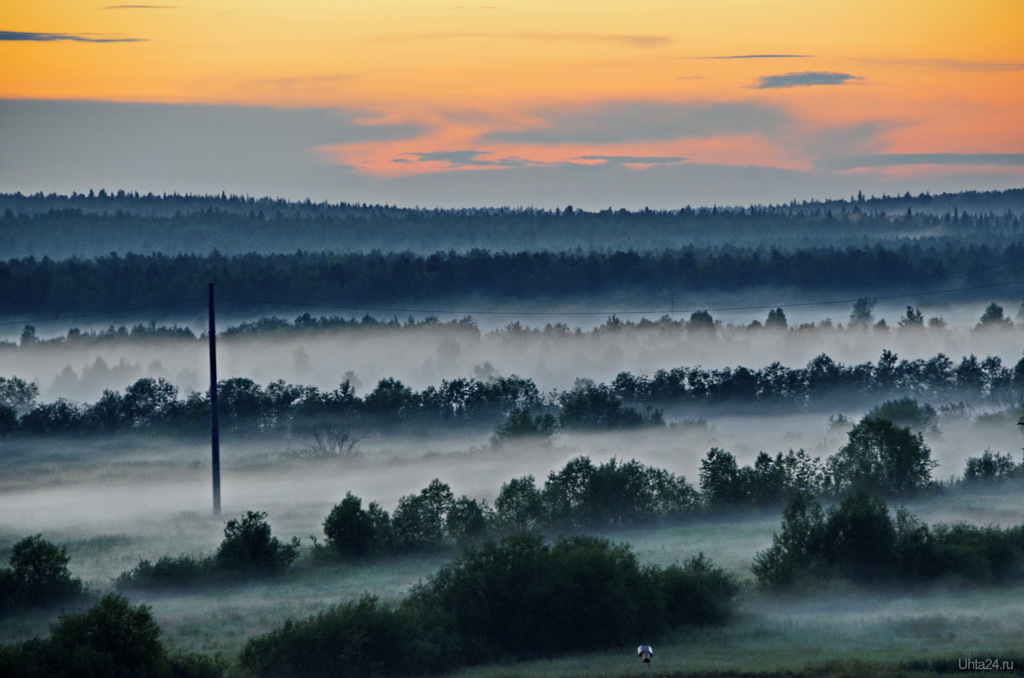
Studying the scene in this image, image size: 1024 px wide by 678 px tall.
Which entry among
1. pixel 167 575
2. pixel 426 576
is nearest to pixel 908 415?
pixel 426 576

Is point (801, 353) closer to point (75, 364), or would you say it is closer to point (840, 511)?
point (75, 364)

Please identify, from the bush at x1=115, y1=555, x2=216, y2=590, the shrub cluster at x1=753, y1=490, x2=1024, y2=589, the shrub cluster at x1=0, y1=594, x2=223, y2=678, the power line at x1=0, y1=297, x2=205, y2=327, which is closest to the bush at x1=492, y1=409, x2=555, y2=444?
the bush at x1=115, y1=555, x2=216, y2=590

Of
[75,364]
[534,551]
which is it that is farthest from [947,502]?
[75,364]

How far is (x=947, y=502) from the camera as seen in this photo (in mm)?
58688

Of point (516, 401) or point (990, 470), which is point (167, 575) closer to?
point (990, 470)

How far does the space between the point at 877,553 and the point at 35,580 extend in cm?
2737

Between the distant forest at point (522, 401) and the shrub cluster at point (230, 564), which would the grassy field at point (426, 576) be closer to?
the shrub cluster at point (230, 564)

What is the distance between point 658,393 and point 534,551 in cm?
7354

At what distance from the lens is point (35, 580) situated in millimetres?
41812

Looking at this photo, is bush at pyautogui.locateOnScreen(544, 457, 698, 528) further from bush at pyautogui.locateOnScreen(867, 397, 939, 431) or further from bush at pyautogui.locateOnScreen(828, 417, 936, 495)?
bush at pyautogui.locateOnScreen(867, 397, 939, 431)

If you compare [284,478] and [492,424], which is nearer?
[284,478]

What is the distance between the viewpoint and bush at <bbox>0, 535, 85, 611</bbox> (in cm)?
4141

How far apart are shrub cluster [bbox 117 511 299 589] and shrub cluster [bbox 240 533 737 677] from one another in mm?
12399

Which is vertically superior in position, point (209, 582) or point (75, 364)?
point (75, 364)
